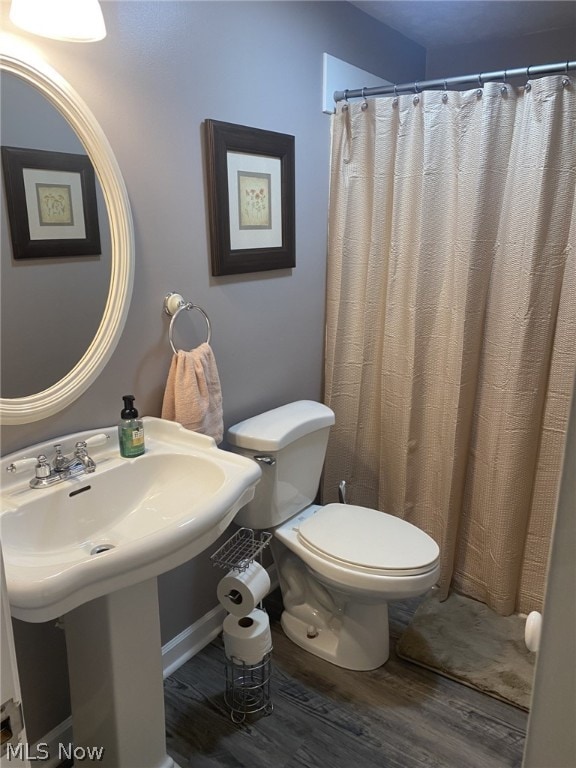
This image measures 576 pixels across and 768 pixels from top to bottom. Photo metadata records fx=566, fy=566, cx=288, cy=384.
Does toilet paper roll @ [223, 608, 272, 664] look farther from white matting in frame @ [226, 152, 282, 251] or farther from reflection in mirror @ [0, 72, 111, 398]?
white matting in frame @ [226, 152, 282, 251]

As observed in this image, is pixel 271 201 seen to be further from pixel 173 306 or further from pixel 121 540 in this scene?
pixel 121 540

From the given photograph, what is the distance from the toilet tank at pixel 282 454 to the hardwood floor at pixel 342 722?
53cm

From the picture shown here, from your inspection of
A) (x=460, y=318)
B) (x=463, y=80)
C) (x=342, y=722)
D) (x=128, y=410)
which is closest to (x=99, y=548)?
(x=128, y=410)

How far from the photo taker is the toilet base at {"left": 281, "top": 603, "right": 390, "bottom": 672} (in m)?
1.93

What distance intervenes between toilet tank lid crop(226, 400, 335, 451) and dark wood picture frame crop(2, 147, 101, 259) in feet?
2.49

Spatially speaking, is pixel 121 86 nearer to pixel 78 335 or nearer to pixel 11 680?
pixel 78 335

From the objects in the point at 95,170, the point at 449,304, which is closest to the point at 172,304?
the point at 95,170

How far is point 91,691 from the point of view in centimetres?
138

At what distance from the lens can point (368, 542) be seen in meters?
1.86

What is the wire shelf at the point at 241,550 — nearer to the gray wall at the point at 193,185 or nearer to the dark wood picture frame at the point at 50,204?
the gray wall at the point at 193,185

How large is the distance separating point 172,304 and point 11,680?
1.25 meters

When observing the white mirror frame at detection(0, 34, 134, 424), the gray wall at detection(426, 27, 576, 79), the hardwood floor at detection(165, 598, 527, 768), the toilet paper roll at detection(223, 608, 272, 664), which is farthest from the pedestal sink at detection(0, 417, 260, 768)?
the gray wall at detection(426, 27, 576, 79)

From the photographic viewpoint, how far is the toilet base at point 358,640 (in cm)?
193

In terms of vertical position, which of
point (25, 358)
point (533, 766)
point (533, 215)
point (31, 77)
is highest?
point (31, 77)
